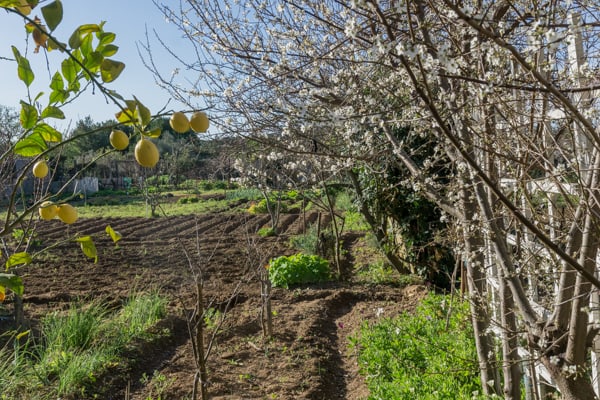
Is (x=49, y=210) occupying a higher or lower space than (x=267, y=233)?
higher

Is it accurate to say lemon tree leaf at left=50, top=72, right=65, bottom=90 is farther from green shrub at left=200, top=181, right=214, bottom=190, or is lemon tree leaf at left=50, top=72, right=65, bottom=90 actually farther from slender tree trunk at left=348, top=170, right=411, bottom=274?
green shrub at left=200, top=181, right=214, bottom=190

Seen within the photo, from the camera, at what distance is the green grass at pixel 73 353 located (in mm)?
3605

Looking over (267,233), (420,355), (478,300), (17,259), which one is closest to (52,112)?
(17,259)

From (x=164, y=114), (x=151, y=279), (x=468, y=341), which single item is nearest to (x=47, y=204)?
(x=164, y=114)

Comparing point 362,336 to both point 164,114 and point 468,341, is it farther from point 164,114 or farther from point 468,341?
point 164,114

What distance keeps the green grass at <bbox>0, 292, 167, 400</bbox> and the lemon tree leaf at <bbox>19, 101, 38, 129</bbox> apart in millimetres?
3177

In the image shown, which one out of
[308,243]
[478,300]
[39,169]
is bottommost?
[308,243]

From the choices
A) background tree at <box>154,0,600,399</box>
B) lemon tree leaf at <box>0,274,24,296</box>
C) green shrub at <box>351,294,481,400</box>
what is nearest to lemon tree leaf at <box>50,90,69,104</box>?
lemon tree leaf at <box>0,274,24,296</box>

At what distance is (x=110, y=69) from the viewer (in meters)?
0.69

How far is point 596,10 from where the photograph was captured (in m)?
1.61

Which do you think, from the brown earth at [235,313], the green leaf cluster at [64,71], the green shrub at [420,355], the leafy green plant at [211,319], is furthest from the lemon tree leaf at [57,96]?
the leafy green plant at [211,319]

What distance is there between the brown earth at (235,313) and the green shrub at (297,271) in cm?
14

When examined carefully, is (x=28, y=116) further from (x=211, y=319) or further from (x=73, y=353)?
(x=211, y=319)

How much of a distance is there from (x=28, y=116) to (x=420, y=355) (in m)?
3.80
